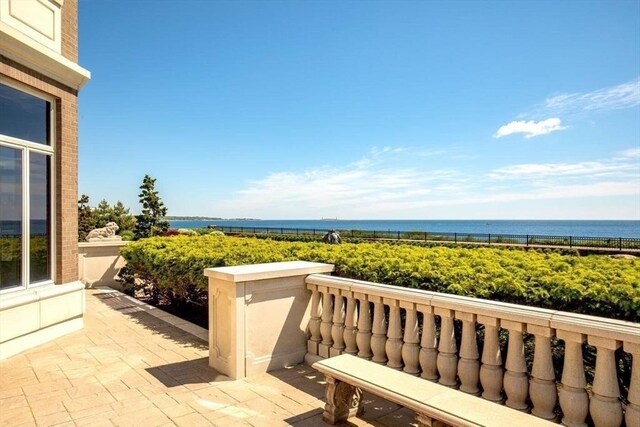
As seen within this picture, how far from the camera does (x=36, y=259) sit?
21.7 ft

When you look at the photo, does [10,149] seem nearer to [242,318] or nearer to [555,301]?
[242,318]

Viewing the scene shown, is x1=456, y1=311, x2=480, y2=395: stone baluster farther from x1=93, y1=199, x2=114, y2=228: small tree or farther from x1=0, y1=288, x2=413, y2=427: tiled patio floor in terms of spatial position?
x1=93, y1=199, x2=114, y2=228: small tree

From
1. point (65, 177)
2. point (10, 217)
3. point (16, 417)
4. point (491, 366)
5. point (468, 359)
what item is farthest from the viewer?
point (65, 177)

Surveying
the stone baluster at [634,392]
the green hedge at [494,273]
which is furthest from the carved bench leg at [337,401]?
the stone baluster at [634,392]

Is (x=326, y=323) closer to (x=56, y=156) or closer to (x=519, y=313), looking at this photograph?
(x=519, y=313)

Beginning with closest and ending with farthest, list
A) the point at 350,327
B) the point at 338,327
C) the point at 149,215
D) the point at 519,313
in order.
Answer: the point at 519,313, the point at 350,327, the point at 338,327, the point at 149,215

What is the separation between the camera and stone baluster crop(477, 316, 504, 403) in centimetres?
327

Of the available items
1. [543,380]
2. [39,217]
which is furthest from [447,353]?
[39,217]

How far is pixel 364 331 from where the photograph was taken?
14.4ft

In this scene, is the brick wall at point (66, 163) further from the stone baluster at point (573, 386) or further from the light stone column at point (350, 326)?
the stone baluster at point (573, 386)

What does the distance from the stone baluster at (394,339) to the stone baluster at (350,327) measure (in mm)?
581

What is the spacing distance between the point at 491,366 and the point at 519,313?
22.7 inches

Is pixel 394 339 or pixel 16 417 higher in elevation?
pixel 394 339

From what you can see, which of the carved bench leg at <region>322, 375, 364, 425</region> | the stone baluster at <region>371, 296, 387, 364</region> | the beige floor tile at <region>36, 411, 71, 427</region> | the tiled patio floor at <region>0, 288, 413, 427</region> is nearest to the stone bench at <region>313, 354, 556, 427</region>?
the carved bench leg at <region>322, 375, 364, 425</region>
